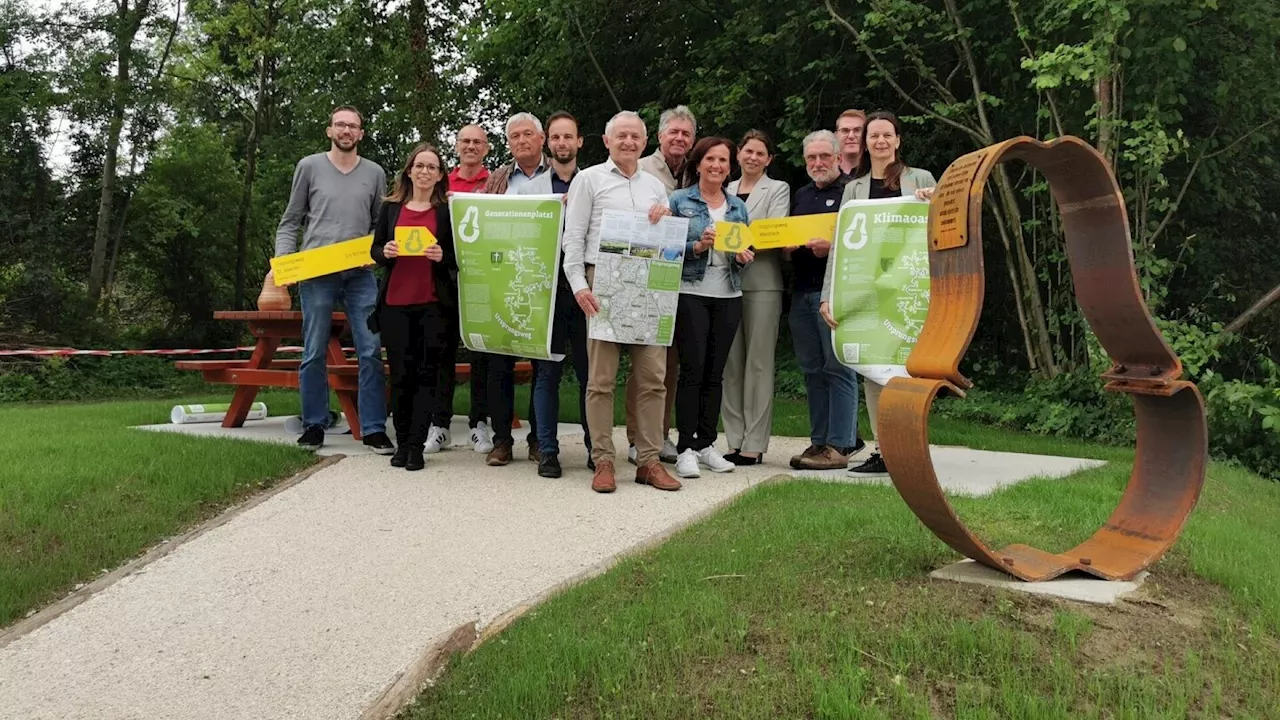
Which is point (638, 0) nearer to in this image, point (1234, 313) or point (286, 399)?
point (286, 399)

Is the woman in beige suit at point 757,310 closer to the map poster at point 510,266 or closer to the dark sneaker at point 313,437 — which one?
the map poster at point 510,266

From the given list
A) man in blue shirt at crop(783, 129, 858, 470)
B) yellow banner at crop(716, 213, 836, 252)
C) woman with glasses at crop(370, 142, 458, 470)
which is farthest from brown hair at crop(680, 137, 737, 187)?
woman with glasses at crop(370, 142, 458, 470)

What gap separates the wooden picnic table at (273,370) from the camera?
22.7 ft

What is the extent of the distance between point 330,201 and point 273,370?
4.78ft

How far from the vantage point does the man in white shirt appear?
516 centimetres

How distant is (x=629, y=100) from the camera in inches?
536

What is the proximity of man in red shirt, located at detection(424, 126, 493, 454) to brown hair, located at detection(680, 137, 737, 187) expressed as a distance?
1282 millimetres

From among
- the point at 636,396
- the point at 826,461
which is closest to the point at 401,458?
the point at 636,396

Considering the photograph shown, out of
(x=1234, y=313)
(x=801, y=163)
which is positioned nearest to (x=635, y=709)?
(x=801, y=163)

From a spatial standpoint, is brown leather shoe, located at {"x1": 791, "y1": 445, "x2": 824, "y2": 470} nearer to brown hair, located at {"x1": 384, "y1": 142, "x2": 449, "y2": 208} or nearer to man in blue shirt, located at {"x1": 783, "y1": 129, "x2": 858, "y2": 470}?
man in blue shirt, located at {"x1": 783, "y1": 129, "x2": 858, "y2": 470}

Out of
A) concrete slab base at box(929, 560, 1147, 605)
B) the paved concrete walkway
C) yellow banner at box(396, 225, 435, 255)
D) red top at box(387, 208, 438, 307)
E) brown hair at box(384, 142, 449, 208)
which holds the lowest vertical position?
the paved concrete walkway

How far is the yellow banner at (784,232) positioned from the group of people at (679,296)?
0.25 ft

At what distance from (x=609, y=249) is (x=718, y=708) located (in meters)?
3.04

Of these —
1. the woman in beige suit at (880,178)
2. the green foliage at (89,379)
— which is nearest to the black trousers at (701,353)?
the woman in beige suit at (880,178)
